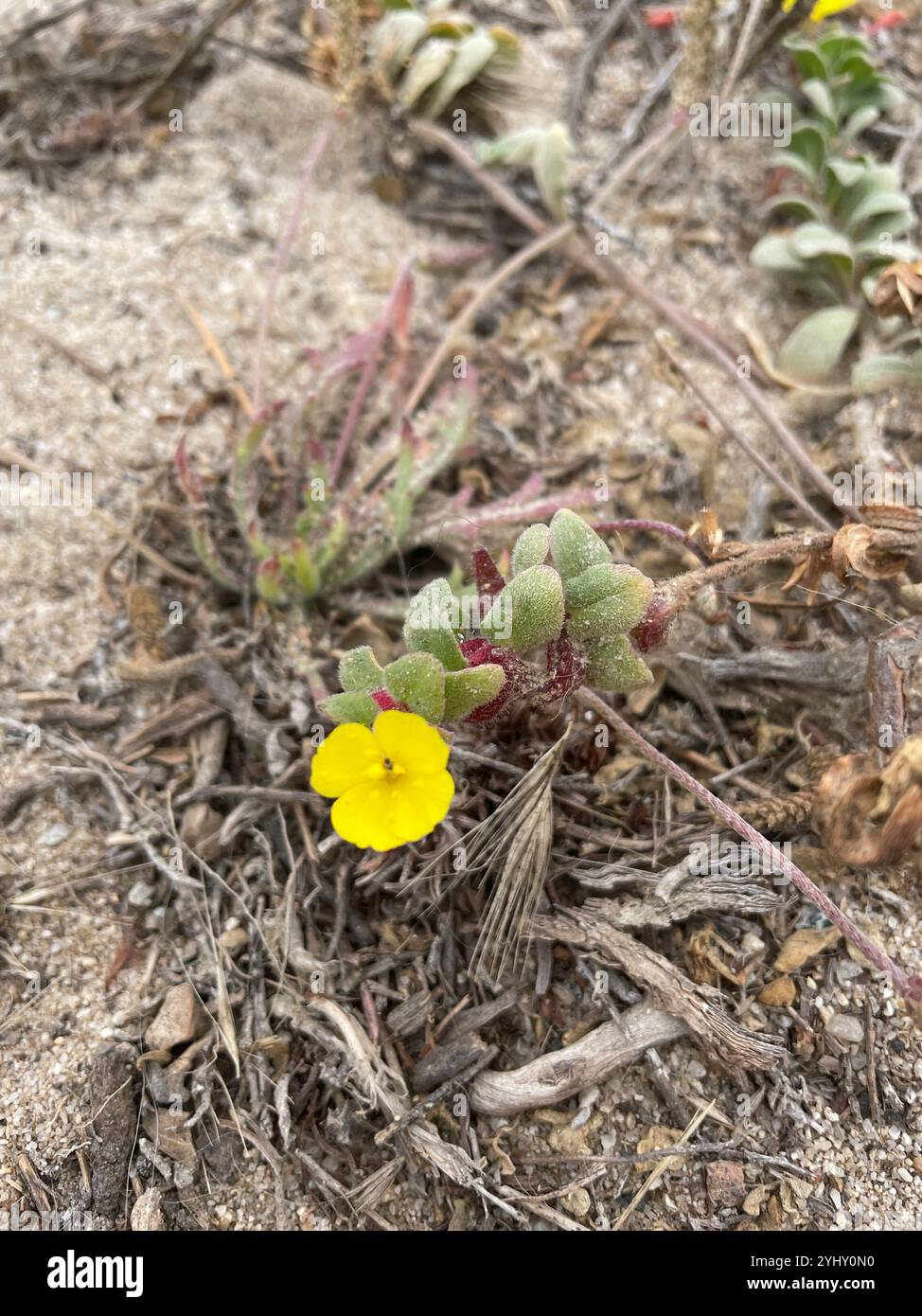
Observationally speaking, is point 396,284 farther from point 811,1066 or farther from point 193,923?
point 811,1066

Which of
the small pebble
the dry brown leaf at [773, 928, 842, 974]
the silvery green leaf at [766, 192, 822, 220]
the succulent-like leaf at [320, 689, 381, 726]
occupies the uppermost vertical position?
the silvery green leaf at [766, 192, 822, 220]

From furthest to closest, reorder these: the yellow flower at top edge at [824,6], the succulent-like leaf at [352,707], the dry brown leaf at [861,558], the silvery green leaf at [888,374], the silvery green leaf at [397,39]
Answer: the silvery green leaf at [397,39] → the yellow flower at top edge at [824,6] → the silvery green leaf at [888,374] → the dry brown leaf at [861,558] → the succulent-like leaf at [352,707]

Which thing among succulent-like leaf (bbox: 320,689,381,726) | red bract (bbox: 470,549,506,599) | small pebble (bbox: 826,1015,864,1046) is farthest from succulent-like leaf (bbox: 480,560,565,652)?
small pebble (bbox: 826,1015,864,1046)

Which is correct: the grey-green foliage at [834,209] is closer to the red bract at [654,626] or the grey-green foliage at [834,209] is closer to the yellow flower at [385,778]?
the red bract at [654,626]

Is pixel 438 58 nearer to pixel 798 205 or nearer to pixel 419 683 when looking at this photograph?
pixel 798 205

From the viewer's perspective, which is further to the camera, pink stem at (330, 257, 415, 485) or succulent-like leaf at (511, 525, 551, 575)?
pink stem at (330, 257, 415, 485)

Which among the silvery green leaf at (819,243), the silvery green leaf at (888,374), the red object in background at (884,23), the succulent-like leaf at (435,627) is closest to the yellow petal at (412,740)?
the succulent-like leaf at (435,627)

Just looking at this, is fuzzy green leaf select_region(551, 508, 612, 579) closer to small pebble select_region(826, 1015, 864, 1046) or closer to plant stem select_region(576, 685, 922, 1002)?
plant stem select_region(576, 685, 922, 1002)
